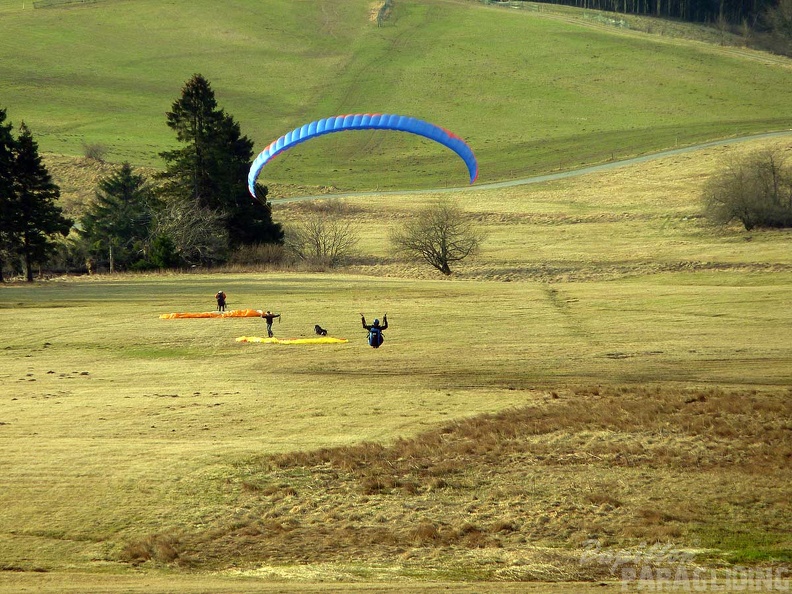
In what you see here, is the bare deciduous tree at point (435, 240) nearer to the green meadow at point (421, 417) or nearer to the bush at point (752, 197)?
the green meadow at point (421, 417)

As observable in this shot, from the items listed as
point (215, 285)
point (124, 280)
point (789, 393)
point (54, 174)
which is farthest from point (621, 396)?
point (54, 174)

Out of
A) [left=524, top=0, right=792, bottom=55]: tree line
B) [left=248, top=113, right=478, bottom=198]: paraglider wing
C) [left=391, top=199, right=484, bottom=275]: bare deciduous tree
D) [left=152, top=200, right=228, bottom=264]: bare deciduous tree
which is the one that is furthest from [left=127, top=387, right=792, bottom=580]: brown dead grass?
[left=524, top=0, right=792, bottom=55]: tree line

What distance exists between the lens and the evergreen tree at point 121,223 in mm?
58312

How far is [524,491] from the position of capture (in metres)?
17.7

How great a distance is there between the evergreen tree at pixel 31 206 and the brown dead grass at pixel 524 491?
3486cm

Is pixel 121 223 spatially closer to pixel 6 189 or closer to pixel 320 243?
pixel 6 189

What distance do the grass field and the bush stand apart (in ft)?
68.0

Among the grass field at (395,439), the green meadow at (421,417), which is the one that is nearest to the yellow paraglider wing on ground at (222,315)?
the green meadow at (421,417)

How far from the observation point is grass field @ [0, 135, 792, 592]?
49.6 ft

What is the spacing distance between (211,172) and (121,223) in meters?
6.42

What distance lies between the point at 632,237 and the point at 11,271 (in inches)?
1521

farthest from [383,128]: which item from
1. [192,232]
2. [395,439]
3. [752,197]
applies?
[752,197]

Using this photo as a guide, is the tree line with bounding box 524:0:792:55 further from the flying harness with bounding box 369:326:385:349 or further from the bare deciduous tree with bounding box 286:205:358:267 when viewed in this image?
the flying harness with bounding box 369:326:385:349

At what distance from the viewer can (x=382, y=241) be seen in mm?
63594
